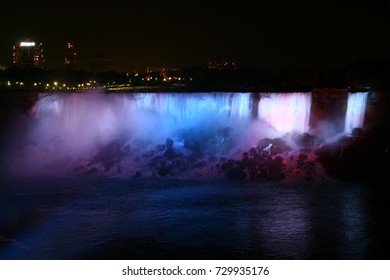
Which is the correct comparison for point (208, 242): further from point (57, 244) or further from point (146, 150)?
point (146, 150)

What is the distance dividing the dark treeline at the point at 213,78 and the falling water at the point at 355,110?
4.26 m

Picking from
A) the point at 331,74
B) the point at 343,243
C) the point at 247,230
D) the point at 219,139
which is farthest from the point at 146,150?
the point at 331,74

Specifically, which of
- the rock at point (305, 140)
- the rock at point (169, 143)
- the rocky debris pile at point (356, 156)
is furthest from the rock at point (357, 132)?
the rock at point (169, 143)

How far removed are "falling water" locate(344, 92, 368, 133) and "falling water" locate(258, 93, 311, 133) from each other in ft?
6.70

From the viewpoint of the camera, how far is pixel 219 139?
1148 inches

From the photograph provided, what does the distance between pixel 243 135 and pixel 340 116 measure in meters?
5.08

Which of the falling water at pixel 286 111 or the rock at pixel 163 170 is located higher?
the falling water at pixel 286 111

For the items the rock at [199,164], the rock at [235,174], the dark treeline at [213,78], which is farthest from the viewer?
the dark treeline at [213,78]

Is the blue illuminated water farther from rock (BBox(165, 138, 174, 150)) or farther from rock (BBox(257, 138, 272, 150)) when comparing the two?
rock (BBox(257, 138, 272, 150))

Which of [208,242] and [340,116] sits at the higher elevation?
[340,116]

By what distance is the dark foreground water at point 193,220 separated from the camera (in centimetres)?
1515

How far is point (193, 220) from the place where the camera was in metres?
18.0

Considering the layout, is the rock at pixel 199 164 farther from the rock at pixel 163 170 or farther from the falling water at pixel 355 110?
the falling water at pixel 355 110

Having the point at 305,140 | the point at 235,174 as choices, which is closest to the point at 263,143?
Result: the point at 305,140
